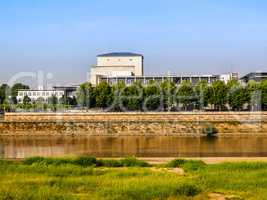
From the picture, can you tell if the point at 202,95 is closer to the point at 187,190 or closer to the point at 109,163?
the point at 109,163

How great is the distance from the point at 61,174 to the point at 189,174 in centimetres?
466

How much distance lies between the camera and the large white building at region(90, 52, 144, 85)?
136 m

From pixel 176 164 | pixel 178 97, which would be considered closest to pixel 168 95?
pixel 178 97

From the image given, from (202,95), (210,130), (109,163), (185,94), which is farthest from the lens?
(185,94)

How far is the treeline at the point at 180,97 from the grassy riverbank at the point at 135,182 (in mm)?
50243

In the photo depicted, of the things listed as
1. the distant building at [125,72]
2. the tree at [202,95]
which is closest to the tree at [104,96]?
the tree at [202,95]

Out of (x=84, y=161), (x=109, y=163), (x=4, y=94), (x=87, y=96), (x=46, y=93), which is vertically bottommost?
(x=109, y=163)

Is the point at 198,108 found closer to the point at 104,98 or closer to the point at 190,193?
the point at 104,98

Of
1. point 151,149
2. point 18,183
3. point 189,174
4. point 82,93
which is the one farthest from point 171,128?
point 18,183

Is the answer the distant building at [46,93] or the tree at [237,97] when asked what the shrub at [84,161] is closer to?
the tree at [237,97]

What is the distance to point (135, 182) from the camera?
16.9 m

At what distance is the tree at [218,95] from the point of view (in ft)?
240

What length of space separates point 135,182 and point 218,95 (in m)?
57.5

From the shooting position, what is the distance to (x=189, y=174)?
1998cm
